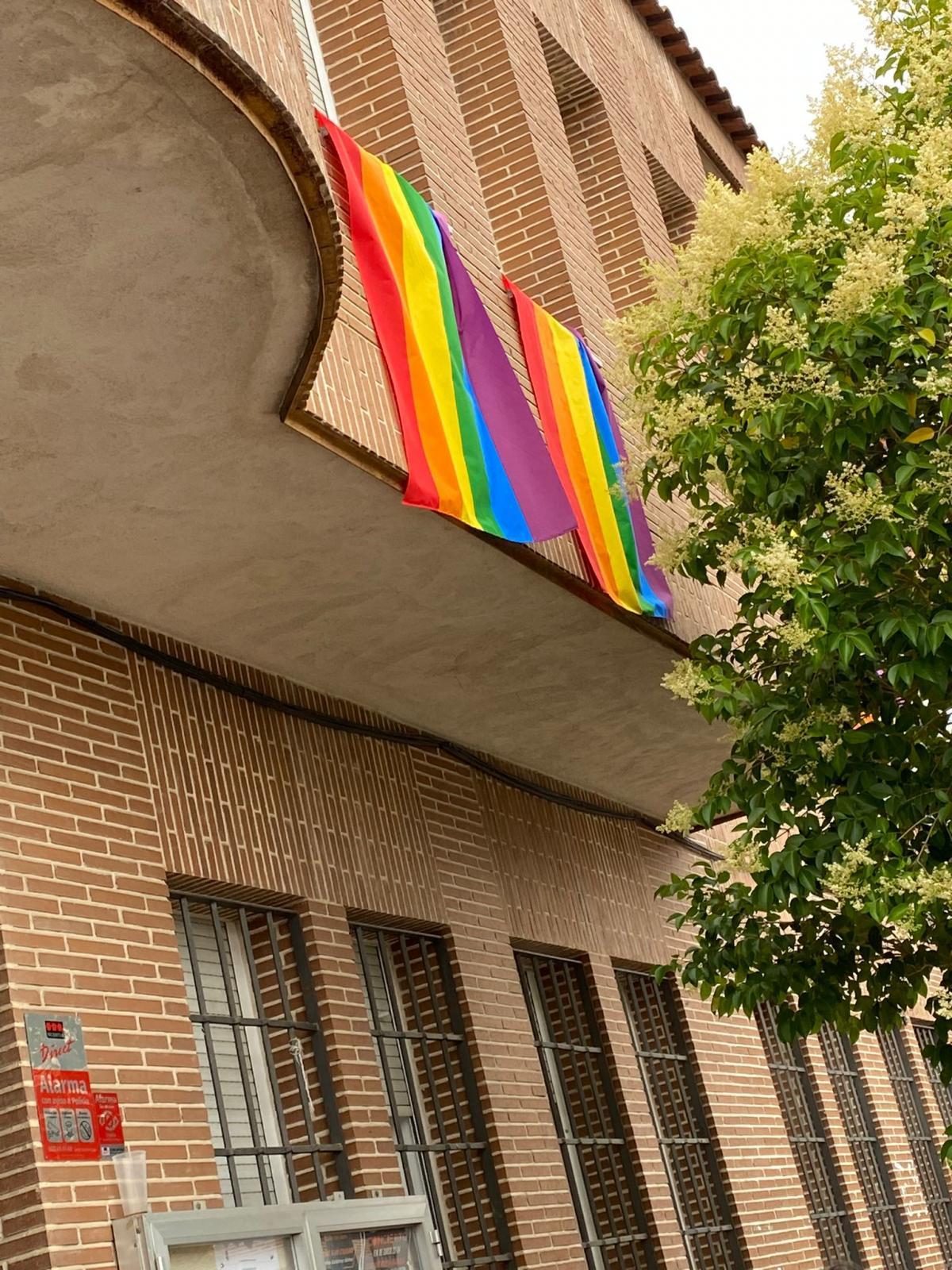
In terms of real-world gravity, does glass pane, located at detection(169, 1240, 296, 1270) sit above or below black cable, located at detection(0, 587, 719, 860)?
below

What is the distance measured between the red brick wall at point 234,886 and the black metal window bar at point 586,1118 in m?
0.13

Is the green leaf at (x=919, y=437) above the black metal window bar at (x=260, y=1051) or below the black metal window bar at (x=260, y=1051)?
above

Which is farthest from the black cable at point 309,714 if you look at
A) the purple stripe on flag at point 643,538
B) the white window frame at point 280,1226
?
the white window frame at point 280,1226

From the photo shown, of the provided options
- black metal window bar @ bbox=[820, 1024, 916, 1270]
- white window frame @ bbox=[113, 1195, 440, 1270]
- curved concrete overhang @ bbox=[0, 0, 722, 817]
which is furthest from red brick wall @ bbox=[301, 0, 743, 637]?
black metal window bar @ bbox=[820, 1024, 916, 1270]

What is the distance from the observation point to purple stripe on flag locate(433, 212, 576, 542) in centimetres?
721

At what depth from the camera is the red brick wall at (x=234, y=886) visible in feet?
19.4

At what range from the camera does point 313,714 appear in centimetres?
812

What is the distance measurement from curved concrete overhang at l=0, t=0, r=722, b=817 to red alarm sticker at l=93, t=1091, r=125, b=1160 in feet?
6.54

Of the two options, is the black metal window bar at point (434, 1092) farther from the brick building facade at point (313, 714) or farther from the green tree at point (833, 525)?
the green tree at point (833, 525)

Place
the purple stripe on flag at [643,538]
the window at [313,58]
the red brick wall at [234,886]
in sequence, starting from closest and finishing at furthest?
the red brick wall at [234,886]
the purple stripe on flag at [643,538]
the window at [313,58]

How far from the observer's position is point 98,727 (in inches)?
261

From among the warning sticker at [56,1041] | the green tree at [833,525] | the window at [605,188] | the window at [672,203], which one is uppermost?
the window at [672,203]

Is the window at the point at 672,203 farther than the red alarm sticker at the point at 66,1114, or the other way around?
the window at the point at 672,203

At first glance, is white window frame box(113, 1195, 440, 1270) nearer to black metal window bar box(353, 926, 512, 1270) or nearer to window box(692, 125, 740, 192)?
black metal window bar box(353, 926, 512, 1270)
